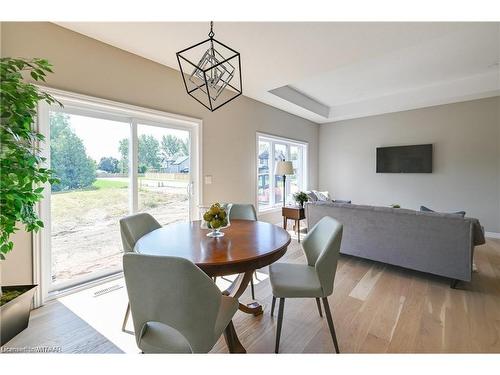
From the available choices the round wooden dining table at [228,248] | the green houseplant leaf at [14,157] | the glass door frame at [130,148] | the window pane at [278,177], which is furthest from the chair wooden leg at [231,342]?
the window pane at [278,177]

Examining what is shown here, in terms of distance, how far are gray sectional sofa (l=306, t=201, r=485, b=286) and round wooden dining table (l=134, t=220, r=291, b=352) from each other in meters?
1.55

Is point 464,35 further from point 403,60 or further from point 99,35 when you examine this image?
point 99,35

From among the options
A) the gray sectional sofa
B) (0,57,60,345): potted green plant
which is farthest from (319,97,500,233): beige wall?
(0,57,60,345): potted green plant

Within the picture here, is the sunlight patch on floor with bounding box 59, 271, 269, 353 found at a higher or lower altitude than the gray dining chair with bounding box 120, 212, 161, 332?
lower

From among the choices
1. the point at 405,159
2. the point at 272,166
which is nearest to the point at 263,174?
the point at 272,166

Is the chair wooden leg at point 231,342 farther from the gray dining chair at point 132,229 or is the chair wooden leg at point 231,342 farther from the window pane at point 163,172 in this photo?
the window pane at point 163,172

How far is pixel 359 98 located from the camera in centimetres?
511

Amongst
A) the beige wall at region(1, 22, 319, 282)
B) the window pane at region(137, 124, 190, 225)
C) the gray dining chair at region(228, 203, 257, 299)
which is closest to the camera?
the beige wall at region(1, 22, 319, 282)

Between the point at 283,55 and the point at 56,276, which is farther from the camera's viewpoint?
the point at 283,55

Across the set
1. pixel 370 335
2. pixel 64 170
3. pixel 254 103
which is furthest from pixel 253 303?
pixel 254 103

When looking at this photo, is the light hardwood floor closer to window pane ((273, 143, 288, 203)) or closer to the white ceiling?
the white ceiling

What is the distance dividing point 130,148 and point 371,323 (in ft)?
9.82

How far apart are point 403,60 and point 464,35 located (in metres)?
0.70

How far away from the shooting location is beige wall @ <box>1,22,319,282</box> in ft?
6.64
